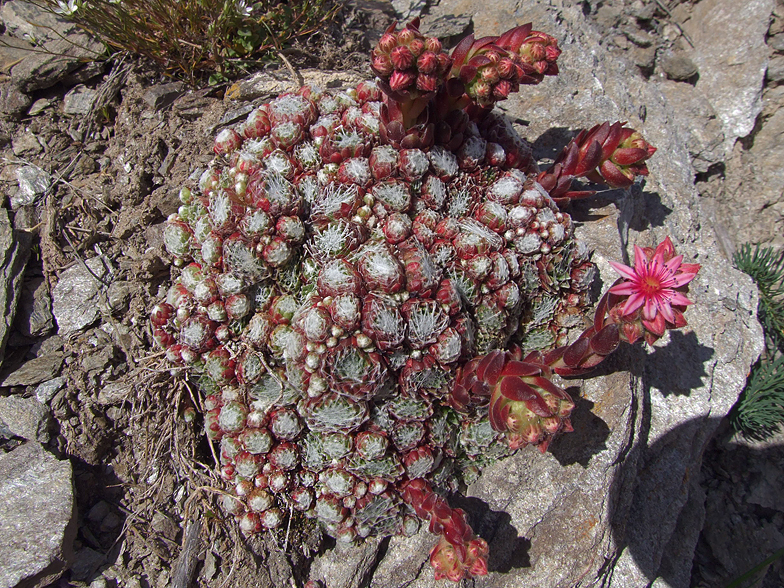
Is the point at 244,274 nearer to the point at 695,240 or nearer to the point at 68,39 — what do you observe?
the point at 68,39

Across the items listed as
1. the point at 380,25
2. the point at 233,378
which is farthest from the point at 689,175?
the point at 233,378

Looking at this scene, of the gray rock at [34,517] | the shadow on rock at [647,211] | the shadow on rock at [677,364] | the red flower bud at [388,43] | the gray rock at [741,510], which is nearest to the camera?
the red flower bud at [388,43]

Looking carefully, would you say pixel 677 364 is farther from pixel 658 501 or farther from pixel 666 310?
pixel 666 310

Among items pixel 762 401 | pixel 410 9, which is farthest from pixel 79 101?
pixel 762 401

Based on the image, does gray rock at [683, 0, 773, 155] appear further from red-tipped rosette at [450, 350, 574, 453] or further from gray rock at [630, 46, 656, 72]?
red-tipped rosette at [450, 350, 574, 453]

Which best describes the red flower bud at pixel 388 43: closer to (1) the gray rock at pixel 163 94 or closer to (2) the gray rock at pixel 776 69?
(1) the gray rock at pixel 163 94

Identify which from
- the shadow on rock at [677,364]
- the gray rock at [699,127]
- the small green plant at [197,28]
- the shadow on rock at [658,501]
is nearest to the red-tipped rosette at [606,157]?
the shadow on rock at [677,364]
